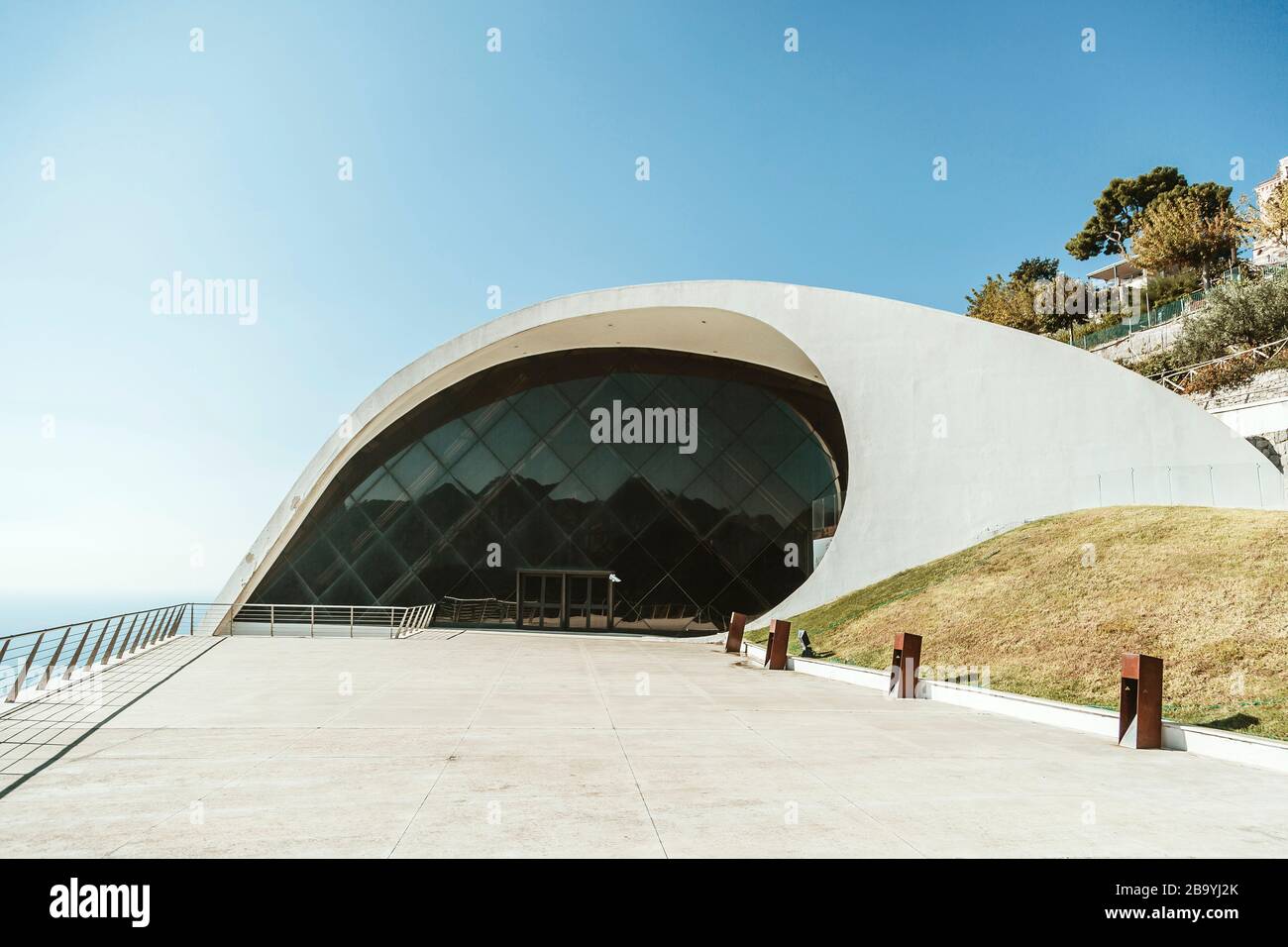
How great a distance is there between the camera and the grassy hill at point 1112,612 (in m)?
8.77

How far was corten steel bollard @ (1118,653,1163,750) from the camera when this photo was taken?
7.11 m

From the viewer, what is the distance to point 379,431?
25.4 m

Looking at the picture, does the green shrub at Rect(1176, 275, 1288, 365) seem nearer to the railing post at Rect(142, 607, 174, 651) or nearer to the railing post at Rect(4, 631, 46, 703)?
the railing post at Rect(142, 607, 174, 651)

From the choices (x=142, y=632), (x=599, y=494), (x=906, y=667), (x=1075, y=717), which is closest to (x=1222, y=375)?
(x=599, y=494)

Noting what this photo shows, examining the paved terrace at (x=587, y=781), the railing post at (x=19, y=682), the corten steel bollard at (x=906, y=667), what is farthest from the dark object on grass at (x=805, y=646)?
the railing post at (x=19, y=682)

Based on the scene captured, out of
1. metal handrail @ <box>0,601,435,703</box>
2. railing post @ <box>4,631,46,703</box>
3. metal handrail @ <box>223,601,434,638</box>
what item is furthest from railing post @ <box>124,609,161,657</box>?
metal handrail @ <box>223,601,434,638</box>

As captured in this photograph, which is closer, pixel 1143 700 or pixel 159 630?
pixel 1143 700

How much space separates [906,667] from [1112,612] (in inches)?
130

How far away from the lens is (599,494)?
80.0 feet

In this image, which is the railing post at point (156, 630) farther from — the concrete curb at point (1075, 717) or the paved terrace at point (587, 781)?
the concrete curb at point (1075, 717)

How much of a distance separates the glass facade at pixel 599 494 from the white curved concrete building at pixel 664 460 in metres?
0.06

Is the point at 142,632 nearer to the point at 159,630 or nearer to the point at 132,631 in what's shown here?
the point at 132,631

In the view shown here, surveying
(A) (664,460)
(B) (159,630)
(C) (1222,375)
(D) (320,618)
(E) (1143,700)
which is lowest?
(D) (320,618)
